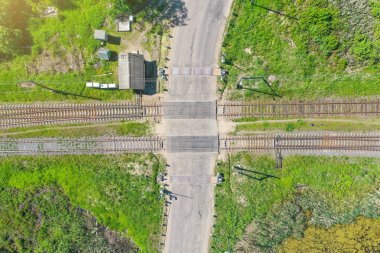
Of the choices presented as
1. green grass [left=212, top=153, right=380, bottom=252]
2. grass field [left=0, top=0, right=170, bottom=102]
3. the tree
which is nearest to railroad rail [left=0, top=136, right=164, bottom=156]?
grass field [left=0, top=0, right=170, bottom=102]

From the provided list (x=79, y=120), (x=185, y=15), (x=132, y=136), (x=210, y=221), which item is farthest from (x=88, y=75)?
(x=210, y=221)

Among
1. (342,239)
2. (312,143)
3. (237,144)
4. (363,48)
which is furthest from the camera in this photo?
(237,144)

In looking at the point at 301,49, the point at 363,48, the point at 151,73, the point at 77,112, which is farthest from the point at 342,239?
the point at 77,112

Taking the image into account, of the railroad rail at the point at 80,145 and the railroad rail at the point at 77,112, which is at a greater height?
the railroad rail at the point at 77,112

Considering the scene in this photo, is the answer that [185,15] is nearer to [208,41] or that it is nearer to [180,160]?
[208,41]

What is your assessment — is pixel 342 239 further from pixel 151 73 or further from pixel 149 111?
pixel 151 73

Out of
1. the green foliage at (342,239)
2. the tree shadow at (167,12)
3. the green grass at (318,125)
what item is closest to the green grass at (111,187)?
the green grass at (318,125)

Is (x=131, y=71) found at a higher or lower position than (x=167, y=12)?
lower

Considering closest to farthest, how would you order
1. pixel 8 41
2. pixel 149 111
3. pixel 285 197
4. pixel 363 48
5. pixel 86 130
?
pixel 8 41 → pixel 363 48 → pixel 285 197 → pixel 149 111 → pixel 86 130

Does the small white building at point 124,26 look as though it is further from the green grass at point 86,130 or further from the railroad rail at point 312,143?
the railroad rail at point 312,143
